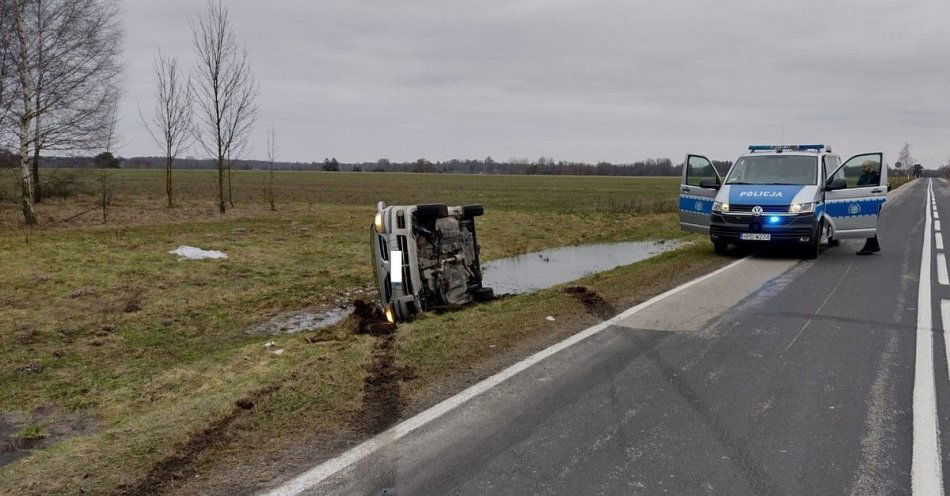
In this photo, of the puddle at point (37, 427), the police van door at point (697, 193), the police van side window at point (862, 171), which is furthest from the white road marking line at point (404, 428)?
the police van side window at point (862, 171)

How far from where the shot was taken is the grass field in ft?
13.2

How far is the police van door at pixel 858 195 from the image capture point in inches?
509

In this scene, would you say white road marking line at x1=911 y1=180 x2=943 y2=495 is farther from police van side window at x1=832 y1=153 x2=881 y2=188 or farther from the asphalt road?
police van side window at x1=832 y1=153 x2=881 y2=188

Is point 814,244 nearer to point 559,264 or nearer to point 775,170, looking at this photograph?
point 775,170

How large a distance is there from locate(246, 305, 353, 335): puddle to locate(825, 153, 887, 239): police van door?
1002cm

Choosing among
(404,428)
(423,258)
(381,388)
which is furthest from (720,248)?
(404,428)

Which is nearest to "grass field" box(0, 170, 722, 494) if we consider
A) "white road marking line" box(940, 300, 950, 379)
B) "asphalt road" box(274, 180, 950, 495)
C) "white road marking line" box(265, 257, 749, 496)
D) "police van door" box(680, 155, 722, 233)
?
"white road marking line" box(265, 257, 749, 496)

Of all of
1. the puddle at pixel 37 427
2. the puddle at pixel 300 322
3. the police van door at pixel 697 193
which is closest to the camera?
the puddle at pixel 37 427

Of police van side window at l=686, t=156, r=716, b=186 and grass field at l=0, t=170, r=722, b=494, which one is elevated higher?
police van side window at l=686, t=156, r=716, b=186

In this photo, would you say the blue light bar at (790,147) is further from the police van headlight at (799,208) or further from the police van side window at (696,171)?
the police van headlight at (799,208)

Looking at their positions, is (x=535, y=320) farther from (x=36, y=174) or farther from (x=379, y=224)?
(x=36, y=174)

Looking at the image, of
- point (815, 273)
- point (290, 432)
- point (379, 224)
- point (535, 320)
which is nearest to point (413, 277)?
point (379, 224)

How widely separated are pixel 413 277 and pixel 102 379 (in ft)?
12.2

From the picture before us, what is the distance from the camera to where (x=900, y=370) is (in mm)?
5656
